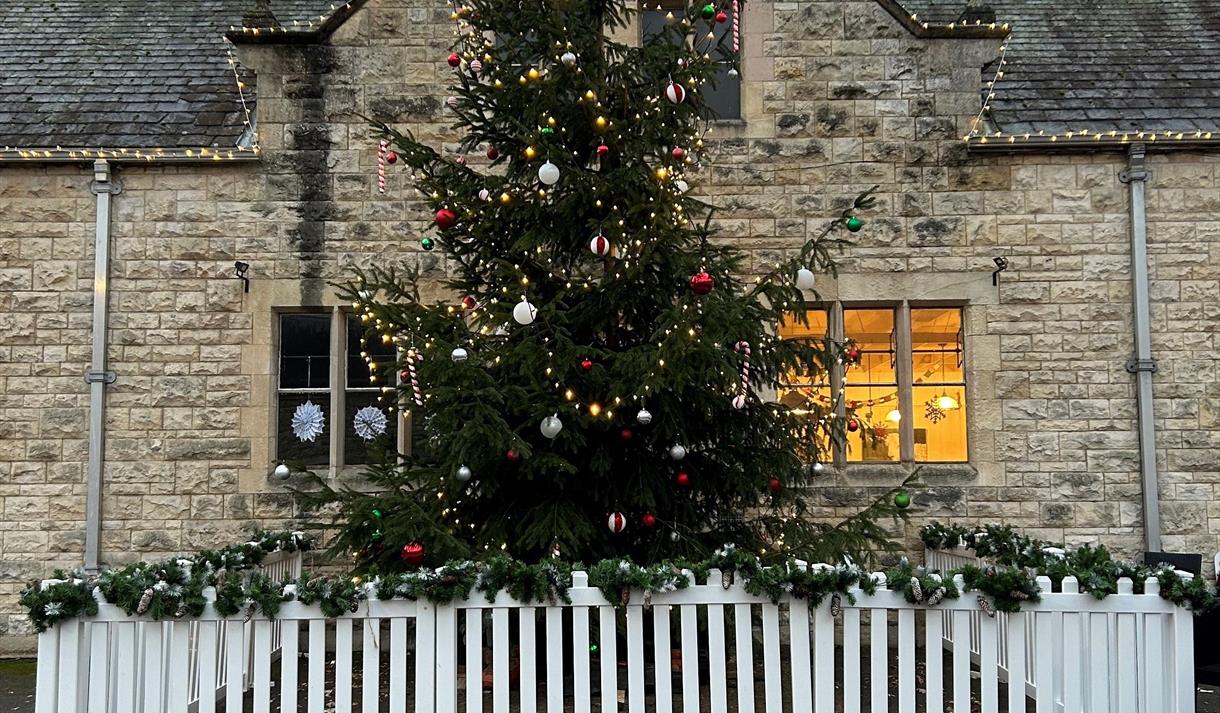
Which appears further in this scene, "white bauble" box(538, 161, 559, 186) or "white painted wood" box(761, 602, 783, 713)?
"white bauble" box(538, 161, 559, 186)

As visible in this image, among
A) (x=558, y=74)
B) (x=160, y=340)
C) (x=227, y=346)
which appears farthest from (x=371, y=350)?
(x=558, y=74)

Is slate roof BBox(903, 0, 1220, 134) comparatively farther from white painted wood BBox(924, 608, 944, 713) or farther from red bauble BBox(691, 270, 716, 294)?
white painted wood BBox(924, 608, 944, 713)

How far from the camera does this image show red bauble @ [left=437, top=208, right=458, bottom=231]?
5.58 m

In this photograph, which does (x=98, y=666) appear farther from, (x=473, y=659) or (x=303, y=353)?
(x=303, y=353)

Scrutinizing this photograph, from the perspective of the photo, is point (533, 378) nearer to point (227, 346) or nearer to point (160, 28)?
point (227, 346)

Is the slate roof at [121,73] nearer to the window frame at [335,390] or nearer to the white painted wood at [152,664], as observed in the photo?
the window frame at [335,390]

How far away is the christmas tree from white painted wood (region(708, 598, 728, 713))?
34.8 inches

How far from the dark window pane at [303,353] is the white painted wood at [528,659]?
4.20 meters

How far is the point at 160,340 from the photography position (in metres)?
7.84

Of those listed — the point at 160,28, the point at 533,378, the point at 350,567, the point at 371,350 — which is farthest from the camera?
the point at 160,28

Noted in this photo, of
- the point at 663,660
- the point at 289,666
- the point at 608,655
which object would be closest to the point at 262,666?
the point at 289,666

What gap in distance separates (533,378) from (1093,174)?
5.79 meters

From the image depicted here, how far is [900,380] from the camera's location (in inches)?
314

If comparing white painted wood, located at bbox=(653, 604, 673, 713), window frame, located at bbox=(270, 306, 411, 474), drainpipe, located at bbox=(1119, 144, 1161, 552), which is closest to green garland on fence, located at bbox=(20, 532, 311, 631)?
white painted wood, located at bbox=(653, 604, 673, 713)
